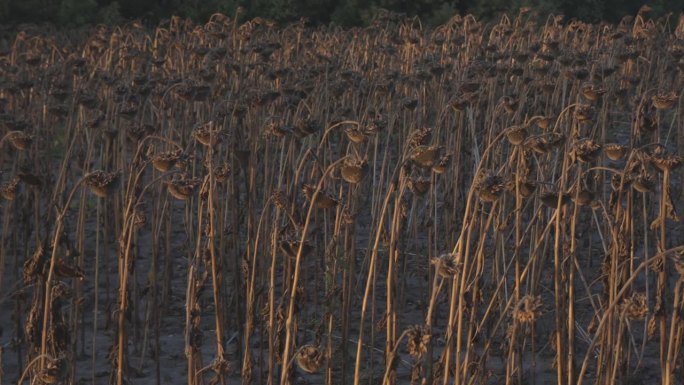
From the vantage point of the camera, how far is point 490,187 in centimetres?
325

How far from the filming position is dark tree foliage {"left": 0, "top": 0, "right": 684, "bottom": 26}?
51.4 feet

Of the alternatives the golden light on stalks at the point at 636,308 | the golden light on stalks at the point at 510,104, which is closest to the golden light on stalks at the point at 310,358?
the golden light on stalks at the point at 636,308

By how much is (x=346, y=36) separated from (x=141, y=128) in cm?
687

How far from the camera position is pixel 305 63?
336 inches

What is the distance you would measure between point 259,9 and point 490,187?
549 inches

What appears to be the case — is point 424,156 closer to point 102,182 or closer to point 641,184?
point 641,184

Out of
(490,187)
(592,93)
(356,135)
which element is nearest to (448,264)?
(490,187)

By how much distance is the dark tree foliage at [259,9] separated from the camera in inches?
617

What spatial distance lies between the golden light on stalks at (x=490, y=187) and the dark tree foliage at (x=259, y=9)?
1268 centimetres

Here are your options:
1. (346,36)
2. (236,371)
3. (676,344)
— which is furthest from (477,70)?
(346,36)

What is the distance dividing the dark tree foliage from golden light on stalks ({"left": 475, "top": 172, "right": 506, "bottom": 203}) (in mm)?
12677

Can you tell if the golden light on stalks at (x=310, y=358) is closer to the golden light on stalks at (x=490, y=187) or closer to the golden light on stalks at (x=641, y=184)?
the golden light on stalks at (x=490, y=187)

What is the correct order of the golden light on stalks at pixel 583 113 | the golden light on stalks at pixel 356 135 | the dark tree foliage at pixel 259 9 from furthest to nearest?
the dark tree foliage at pixel 259 9 < the golden light on stalks at pixel 583 113 < the golden light on stalks at pixel 356 135

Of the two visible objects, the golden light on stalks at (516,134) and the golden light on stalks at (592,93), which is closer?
the golden light on stalks at (516,134)
